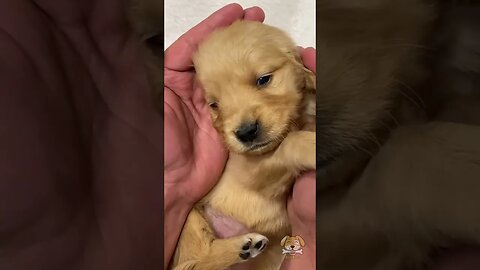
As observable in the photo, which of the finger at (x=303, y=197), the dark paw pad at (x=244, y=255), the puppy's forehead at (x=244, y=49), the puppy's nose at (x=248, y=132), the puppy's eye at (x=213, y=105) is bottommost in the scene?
the dark paw pad at (x=244, y=255)

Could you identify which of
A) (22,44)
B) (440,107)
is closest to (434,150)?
(440,107)

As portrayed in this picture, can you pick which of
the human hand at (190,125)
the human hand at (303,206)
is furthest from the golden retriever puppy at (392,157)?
the human hand at (190,125)

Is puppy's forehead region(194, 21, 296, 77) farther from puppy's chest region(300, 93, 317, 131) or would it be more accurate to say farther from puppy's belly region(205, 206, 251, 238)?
puppy's belly region(205, 206, 251, 238)

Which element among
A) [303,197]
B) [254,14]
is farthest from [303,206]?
[254,14]

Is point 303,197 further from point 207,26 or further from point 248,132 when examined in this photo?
point 207,26

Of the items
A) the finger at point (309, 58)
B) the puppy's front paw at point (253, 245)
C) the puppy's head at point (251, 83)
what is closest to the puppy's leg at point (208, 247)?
the puppy's front paw at point (253, 245)

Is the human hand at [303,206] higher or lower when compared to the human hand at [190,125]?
lower

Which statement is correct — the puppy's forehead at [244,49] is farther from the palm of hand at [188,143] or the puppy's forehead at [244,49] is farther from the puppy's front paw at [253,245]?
Result: the puppy's front paw at [253,245]

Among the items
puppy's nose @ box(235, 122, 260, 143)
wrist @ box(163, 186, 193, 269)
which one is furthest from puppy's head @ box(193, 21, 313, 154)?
wrist @ box(163, 186, 193, 269)
